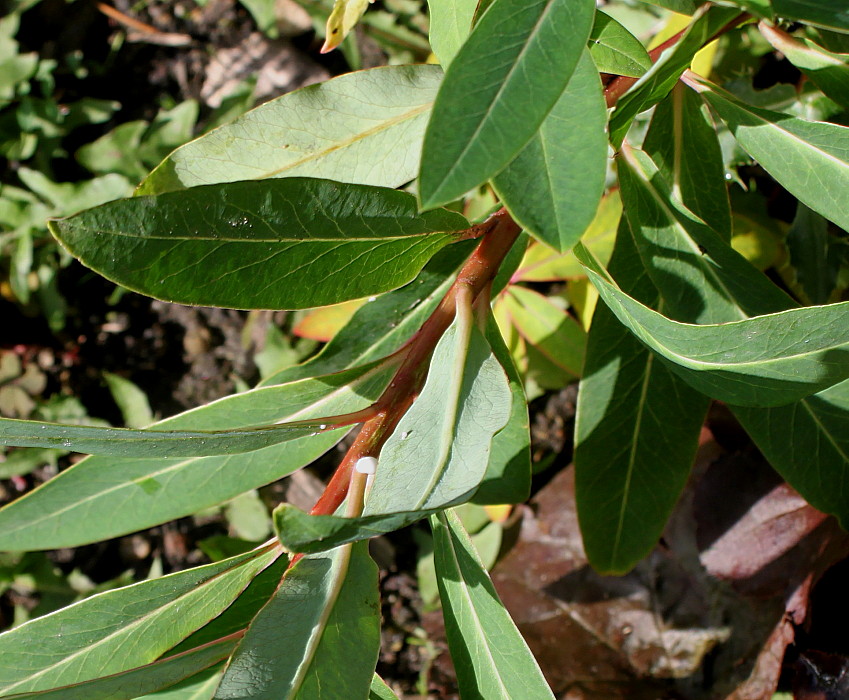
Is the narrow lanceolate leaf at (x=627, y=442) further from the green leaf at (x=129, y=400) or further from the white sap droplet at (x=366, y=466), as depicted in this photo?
the green leaf at (x=129, y=400)

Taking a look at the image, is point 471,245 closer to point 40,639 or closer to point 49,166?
point 40,639

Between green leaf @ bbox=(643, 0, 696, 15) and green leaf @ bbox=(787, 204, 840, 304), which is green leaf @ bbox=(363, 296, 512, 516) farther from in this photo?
green leaf @ bbox=(787, 204, 840, 304)

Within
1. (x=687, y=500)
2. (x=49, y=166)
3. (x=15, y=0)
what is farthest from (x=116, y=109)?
(x=687, y=500)

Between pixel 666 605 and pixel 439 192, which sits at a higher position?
pixel 439 192

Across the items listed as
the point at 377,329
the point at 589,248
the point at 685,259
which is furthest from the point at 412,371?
the point at 589,248

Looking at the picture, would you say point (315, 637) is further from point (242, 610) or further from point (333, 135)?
point (333, 135)

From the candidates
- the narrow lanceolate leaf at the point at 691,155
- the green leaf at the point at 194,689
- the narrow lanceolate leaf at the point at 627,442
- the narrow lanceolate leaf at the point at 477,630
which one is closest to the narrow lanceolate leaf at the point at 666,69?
the narrow lanceolate leaf at the point at 691,155
